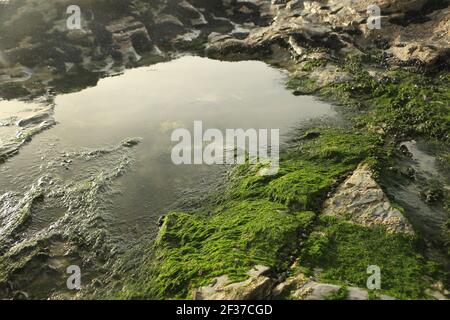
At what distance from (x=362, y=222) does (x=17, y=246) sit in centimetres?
1426

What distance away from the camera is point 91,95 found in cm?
3216

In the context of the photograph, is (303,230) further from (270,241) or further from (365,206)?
(365,206)

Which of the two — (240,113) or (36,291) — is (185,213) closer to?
(36,291)

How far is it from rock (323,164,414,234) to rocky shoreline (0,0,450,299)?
0.20 feet

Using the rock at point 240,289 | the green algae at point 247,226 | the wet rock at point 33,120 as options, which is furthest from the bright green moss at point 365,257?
the wet rock at point 33,120

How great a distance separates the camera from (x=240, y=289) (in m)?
12.8

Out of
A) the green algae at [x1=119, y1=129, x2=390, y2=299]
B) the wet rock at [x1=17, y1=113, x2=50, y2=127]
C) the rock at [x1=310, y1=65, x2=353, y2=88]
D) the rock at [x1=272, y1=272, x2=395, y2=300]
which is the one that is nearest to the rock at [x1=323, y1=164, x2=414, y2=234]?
the green algae at [x1=119, y1=129, x2=390, y2=299]

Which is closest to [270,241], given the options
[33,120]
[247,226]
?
[247,226]

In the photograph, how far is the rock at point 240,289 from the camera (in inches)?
499

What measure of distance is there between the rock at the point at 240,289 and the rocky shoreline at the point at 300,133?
0.12ft

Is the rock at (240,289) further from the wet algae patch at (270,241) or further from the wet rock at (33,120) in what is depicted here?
the wet rock at (33,120)

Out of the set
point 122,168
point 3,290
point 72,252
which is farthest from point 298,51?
point 3,290

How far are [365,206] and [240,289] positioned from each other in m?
6.82

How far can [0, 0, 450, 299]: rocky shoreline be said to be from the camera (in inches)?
558
